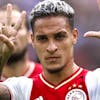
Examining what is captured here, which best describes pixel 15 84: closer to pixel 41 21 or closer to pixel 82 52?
pixel 41 21

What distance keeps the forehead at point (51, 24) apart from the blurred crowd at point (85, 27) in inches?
139

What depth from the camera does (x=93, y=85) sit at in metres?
3.87

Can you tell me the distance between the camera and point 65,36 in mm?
3994

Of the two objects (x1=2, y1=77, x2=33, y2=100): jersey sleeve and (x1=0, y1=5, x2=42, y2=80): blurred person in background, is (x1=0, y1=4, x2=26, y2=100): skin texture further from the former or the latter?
(x1=0, y1=5, x2=42, y2=80): blurred person in background

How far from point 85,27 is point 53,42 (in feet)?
13.3

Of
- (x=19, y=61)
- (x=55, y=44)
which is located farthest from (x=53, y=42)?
(x=19, y=61)

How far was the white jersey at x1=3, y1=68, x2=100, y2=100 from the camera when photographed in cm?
386

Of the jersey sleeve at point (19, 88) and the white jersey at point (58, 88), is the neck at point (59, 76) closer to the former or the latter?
the white jersey at point (58, 88)

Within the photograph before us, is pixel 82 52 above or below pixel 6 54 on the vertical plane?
below

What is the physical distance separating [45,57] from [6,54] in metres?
0.29

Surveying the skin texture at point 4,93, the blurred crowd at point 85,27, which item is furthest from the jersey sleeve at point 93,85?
the blurred crowd at point 85,27

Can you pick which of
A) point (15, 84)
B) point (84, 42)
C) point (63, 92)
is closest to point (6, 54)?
point (15, 84)

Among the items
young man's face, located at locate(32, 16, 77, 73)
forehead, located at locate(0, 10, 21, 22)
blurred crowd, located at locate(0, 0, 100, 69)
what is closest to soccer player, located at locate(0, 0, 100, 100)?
young man's face, located at locate(32, 16, 77, 73)

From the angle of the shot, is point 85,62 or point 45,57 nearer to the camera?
point 45,57
